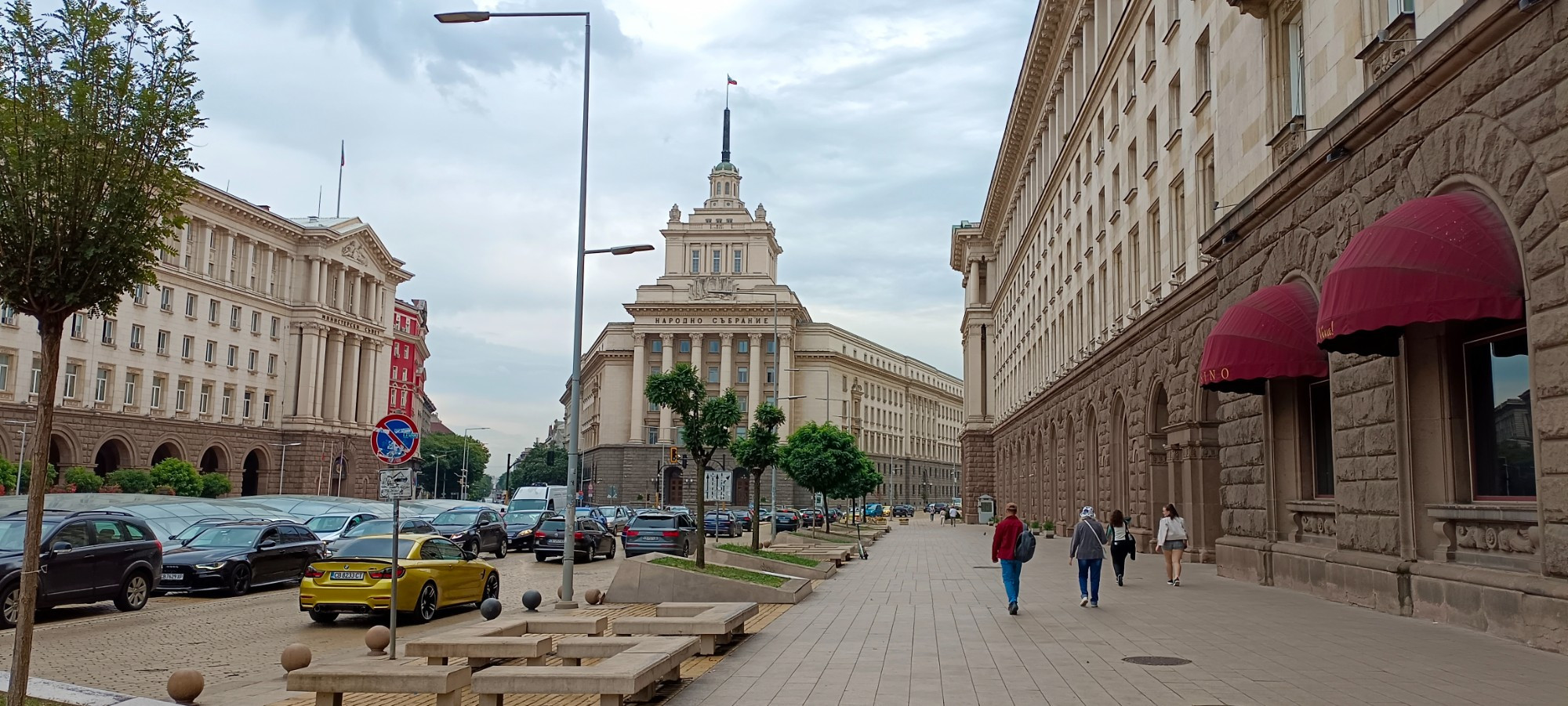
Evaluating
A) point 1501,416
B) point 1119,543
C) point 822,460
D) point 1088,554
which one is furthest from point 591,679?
point 822,460

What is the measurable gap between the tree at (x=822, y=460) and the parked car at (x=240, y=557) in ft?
108

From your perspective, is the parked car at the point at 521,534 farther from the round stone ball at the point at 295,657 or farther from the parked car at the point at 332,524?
the round stone ball at the point at 295,657

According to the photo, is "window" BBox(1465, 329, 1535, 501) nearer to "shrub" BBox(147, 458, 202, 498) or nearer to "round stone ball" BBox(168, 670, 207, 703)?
"round stone ball" BBox(168, 670, 207, 703)

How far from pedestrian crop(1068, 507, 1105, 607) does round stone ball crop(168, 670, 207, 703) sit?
1178 centimetres

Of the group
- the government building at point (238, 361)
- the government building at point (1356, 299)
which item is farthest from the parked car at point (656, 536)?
the government building at point (238, 361)

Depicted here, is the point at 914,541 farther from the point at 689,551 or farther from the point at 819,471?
the point at 689,551

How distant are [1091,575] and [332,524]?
940 inches

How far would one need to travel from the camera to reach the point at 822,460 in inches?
2255

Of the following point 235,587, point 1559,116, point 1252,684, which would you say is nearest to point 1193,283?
point 1559,116

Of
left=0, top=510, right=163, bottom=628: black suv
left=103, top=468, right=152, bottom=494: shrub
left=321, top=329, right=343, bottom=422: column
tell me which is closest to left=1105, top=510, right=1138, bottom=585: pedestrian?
left=0, top=510, right=163, bottom=628: black suv

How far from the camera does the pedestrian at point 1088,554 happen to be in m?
17.0

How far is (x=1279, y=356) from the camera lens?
638 inches

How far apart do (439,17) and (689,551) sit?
19.2 meters

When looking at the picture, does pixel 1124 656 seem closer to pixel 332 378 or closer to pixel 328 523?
pixel 328 523
